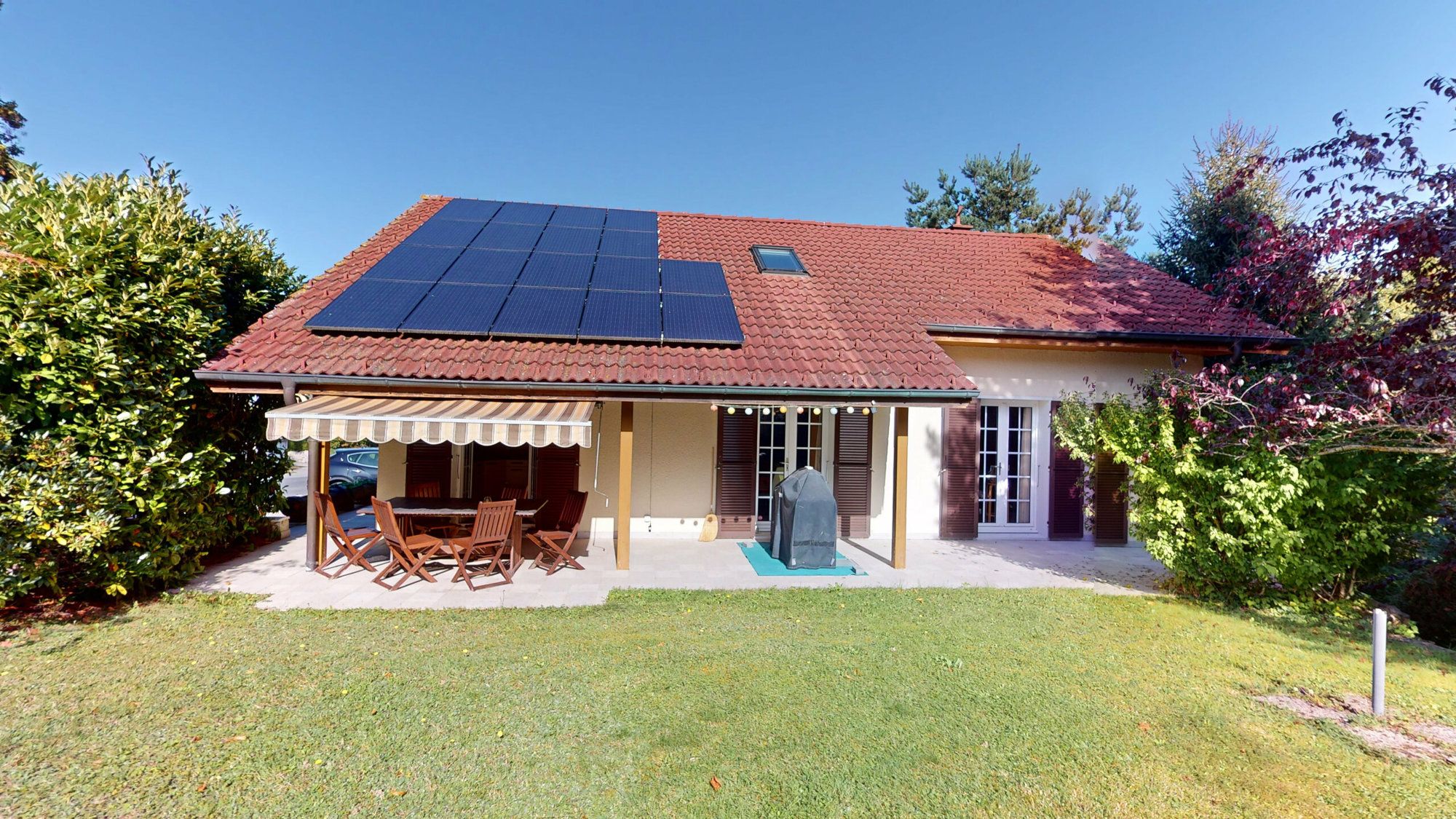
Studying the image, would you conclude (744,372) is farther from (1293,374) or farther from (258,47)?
(258,47)

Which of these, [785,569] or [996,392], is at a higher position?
[996,392]

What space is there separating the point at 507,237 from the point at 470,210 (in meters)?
2.85

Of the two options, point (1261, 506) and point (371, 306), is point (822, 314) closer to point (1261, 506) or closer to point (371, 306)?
point (1261, 506)

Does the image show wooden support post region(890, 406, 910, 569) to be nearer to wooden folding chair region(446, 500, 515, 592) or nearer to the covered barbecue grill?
the covered barbecue grill

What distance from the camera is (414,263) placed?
39.6 ft

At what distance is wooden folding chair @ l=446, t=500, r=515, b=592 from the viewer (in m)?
8.65

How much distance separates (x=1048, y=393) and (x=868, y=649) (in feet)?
29.3

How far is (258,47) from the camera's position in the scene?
15.5 m

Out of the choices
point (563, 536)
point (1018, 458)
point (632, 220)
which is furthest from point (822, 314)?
point (632, 220)

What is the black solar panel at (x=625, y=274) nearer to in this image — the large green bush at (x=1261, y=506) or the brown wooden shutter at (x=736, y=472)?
the brown wooden shutter at (x=736, y=472)

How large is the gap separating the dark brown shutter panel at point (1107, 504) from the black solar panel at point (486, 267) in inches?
521

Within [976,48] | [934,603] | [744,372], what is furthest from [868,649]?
[976,48]

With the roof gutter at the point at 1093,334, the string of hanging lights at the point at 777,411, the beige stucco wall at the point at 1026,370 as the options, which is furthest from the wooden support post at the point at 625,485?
the beige stucco wall at the point at 1026,370

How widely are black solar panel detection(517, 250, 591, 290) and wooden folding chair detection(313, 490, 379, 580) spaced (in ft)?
17.0
